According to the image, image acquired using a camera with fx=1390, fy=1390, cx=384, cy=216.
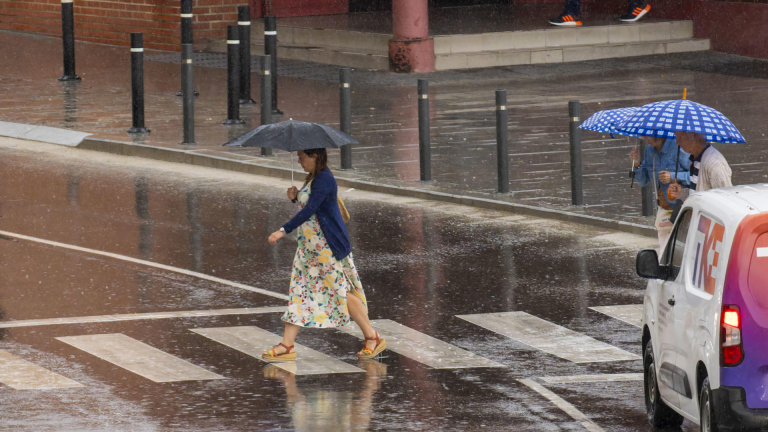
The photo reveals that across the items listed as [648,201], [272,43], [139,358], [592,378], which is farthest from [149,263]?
[272,43]

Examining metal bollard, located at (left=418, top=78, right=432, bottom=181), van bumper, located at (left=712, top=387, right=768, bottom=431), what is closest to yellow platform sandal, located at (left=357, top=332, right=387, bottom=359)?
van bumper, located at (left=712, top=387, right=768, bottom=431)

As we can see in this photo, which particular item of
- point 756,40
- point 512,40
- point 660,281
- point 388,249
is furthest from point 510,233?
point 756,40

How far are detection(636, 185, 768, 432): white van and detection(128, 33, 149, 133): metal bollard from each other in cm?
1228

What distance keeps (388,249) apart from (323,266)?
3.53m

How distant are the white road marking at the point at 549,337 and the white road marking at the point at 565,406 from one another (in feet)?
2.23

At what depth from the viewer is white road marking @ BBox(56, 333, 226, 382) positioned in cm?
884

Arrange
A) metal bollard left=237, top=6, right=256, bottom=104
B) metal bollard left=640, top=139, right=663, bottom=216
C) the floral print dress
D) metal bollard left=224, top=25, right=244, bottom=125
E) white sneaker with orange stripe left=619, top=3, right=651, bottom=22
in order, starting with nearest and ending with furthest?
the floral print dress → metal bollard left=640, top=139, right=663, bottom=216 → metal bollard left=224, top=25, right=244, bottom=125 → metal bollard left=237, top=6, right=256, bottom=104 → white sneaker with orange stripe left=619, top=3, right=651, bottom=22

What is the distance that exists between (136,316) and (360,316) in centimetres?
198

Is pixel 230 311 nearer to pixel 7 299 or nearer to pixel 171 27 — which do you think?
pixel 7 299

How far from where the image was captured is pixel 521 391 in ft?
28.0

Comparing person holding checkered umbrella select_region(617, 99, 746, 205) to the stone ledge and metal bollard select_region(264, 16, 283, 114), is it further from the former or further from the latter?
metal bollard select_region(264, 16, 283, 114)

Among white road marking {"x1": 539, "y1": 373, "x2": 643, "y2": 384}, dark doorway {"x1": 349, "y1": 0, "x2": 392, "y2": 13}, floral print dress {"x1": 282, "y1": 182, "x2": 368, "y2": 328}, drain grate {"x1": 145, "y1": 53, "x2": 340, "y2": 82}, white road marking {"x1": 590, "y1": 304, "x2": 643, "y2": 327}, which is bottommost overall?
white road marking {"x1": 539, "y1": 373, "x2": 643, "y2": 384}

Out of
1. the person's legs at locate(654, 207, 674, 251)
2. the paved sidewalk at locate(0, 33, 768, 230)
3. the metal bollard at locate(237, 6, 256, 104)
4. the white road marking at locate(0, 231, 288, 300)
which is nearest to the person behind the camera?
the person's legs at locate(654, 207, 674, 251)

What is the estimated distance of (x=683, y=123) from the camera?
922 cm
